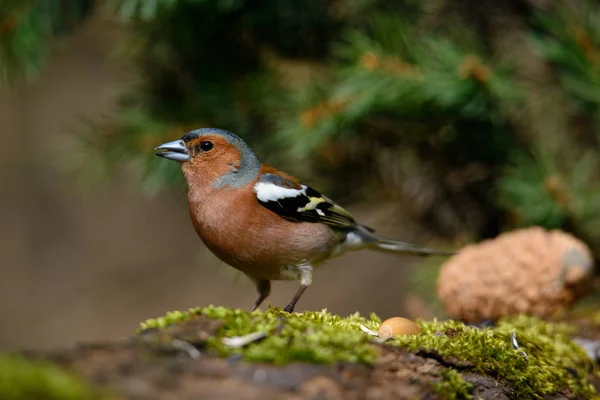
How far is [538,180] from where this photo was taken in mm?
3168

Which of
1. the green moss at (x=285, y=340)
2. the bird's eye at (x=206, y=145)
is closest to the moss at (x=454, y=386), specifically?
the green moss at (x=285, y=340)

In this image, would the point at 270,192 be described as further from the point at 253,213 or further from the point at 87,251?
the point at 87,251

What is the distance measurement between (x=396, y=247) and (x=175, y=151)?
117 cm

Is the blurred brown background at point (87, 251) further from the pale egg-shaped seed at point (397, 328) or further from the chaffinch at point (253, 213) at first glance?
the pale egg-shaped seed at point (397, 328)

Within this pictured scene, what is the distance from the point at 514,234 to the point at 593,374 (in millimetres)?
648

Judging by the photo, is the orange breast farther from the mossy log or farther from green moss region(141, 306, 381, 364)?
green moss region(141, 306, 381, 364)

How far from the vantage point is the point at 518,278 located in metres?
2.72

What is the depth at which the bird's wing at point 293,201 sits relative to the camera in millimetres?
2596

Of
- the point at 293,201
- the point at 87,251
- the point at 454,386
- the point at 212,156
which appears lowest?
the point at 87,251

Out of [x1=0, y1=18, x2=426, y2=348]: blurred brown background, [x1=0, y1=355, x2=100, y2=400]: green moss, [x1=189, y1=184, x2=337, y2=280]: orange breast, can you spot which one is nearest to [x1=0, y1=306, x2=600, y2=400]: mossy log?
[x1=0, y1=355, x2=100, y2=400]: green moss

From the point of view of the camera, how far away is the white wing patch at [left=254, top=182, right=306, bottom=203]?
102 inches

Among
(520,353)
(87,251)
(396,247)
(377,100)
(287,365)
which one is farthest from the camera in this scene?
(87,251)

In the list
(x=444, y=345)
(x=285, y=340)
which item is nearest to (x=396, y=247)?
(x=444, y=345)

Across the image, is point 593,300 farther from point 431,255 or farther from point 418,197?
point 418,197
